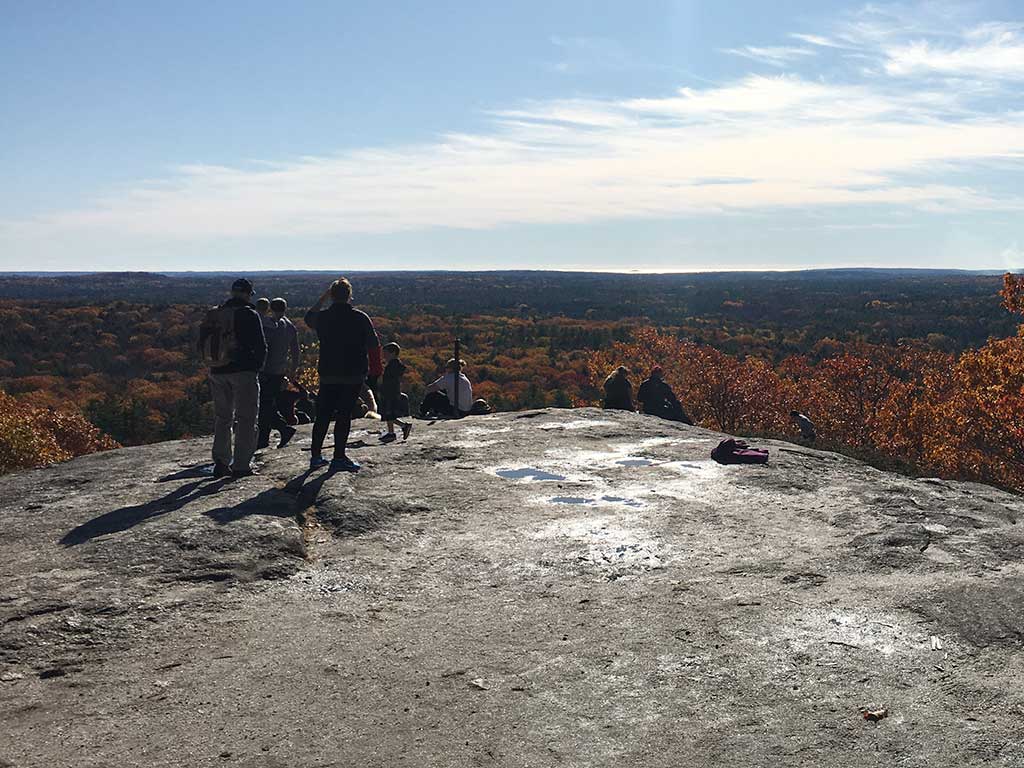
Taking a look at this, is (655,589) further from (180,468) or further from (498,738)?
(180,468)

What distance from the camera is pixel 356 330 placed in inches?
361

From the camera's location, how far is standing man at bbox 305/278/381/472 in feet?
30.0

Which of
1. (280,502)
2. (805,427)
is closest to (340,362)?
(280,502)

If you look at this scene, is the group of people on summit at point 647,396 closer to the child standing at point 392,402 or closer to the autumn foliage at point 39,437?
the child standing at point 392,402

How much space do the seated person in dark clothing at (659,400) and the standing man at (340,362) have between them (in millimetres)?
7707

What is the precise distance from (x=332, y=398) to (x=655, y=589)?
455 centimetres

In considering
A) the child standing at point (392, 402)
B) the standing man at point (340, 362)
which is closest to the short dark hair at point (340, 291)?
the standing man at point (340, 362)

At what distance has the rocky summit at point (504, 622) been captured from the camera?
13.4 feet

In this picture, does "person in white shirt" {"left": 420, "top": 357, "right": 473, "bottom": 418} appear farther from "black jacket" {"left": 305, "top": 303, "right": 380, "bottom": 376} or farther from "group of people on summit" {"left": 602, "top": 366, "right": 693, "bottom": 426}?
"black jacket" {"left": 305, "top": 303, "right": 380, "bottom": 376}

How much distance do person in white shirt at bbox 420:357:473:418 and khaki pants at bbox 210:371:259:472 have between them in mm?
A: 5517

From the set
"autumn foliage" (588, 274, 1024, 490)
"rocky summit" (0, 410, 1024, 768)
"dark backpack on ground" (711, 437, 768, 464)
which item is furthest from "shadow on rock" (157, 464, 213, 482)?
"autumn foliage" (588, 274, 1024, 490)

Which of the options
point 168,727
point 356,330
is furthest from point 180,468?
point 168,727

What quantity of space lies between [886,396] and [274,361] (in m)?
45.3

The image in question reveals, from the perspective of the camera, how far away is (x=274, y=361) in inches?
422
